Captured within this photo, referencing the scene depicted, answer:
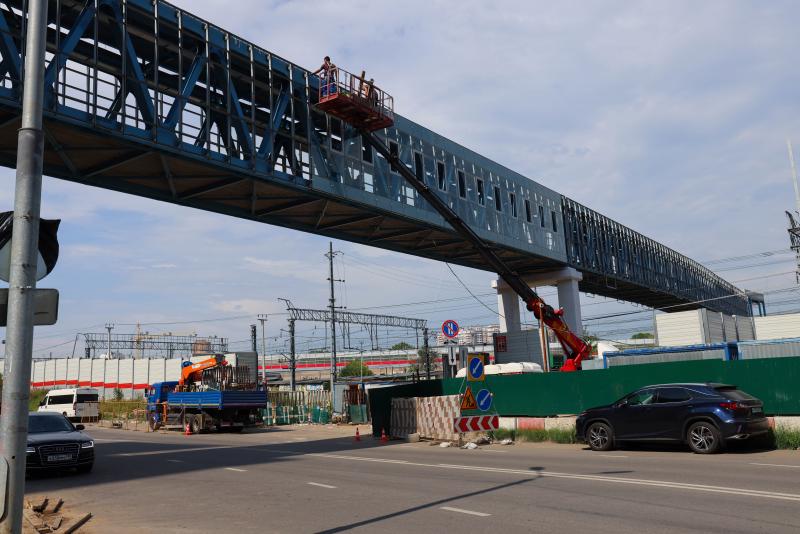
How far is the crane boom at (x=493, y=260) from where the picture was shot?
2680cm

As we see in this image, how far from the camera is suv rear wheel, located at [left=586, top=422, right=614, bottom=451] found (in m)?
16.9

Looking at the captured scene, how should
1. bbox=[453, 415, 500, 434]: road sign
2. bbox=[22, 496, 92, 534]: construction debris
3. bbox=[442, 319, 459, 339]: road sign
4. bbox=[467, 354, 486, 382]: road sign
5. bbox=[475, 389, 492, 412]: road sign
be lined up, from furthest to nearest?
bbox=[442, 319, 459, 339]: road sign
bbox=[475, 389, 492, 412]: road sign
bbox=[453, 415, 500, 434]: road sign
bbox=[467, 354, 486, 382]: road sign
bbox=[22, 496, 92, 534]: construction debris

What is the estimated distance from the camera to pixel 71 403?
4056cm

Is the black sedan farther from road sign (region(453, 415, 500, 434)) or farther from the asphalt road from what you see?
road sign (region(453, 415, 500, 434))

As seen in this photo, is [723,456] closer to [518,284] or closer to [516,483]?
[516,483]

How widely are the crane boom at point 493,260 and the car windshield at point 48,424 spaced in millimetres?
14514

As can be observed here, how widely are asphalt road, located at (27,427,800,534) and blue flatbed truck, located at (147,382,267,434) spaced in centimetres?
1209

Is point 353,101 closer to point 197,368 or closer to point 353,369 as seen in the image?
point 197,368

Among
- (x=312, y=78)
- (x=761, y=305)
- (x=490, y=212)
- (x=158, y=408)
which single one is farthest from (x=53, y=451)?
(x=761, y=305)

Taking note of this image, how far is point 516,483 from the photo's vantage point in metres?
11.4

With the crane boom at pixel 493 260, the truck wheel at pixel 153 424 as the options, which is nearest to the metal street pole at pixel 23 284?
the crane boom at pixel 493 260

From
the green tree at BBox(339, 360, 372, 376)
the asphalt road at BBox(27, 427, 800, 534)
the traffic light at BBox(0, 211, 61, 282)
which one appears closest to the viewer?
the traffic light at BBox(0, 211, 61, 282)

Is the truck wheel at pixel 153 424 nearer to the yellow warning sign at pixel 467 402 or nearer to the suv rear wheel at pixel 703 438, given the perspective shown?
the yellow warning sign at pixel 467 402

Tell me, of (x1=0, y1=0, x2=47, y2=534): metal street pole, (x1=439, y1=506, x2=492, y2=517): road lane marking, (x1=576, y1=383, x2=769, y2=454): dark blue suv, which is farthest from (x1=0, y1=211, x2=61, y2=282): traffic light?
(x1=576, y1=383, x2=769, y2=454): dark blue suv
